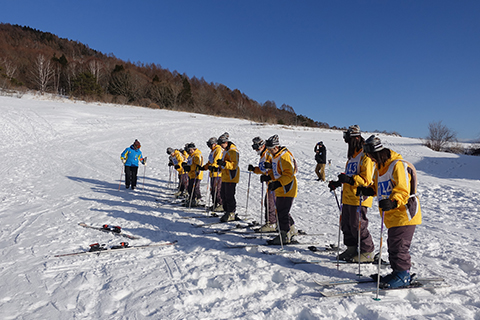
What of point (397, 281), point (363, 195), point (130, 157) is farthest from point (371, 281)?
point (130, 157)

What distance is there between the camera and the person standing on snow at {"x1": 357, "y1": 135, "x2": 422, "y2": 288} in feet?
10.6

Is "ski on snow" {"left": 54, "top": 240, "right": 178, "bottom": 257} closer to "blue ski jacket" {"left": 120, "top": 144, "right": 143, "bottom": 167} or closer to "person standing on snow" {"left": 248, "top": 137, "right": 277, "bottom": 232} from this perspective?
"person standing on snow" {"left": 248, "top": 137, "right": 277, "bottom": 232}

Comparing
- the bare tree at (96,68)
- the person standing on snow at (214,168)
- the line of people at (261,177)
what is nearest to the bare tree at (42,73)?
the bare tree at (96,68)

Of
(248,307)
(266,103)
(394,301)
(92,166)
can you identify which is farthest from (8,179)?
(266,103)

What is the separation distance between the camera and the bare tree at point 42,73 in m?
48.1

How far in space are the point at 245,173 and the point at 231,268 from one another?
9.99 m

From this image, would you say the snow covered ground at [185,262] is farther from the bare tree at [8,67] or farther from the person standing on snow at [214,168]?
the bare tree at [8,67]

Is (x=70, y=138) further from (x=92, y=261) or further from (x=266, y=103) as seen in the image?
(x=266, y=103)

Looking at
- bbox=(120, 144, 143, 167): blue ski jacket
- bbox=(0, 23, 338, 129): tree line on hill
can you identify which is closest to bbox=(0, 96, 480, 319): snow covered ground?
bbox=(120, 144, 143, 167): blue ski jacket

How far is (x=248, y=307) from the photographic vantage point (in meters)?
3.12

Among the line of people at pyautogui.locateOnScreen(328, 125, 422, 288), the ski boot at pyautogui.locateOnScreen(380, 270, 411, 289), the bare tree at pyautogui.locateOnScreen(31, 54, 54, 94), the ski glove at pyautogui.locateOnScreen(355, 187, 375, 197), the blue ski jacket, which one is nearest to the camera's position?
the line of people at pyautogui.locateOnScreen(328, 125, 422, 288)

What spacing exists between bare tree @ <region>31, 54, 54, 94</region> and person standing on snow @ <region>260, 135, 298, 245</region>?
55831 millimetres

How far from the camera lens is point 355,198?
420 cm

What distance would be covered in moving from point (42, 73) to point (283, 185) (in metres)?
58.1
